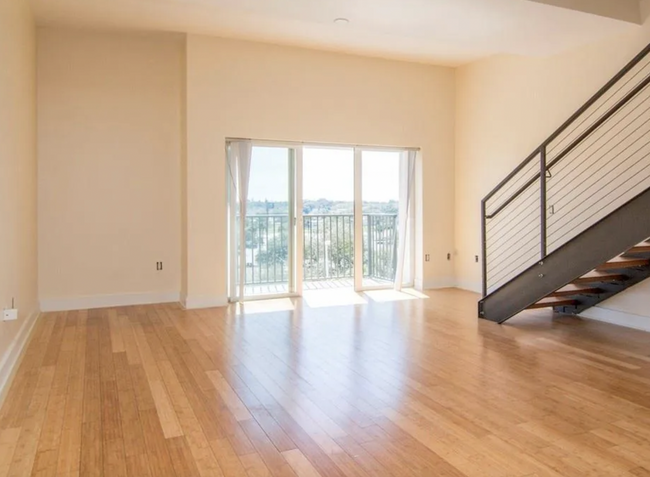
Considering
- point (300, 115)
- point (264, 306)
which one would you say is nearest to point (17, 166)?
point (264, 306)

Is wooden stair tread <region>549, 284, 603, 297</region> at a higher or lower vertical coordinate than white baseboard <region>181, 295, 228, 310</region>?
higher

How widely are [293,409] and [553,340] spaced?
2465 millimetres

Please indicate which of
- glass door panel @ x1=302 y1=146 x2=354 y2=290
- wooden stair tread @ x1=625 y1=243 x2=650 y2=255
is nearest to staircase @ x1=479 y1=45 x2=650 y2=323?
wooden stair tread @ x1=625 y1=243 x2=650 y2=255

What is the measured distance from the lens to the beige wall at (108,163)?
530 centimetres

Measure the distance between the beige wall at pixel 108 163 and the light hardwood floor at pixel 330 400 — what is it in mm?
964

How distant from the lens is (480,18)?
399cm

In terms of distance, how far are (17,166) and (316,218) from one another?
3.51m

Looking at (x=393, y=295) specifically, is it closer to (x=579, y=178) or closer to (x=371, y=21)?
(x=579, y=178)

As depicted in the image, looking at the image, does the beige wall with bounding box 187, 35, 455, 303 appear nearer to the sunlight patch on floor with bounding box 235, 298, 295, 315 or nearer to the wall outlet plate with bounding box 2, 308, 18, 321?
the sunlight patch on floor with bounding box 235, 298, 295, 315

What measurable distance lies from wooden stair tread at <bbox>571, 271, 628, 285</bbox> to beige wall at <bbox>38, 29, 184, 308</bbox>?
4.26 metres

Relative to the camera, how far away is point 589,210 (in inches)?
190

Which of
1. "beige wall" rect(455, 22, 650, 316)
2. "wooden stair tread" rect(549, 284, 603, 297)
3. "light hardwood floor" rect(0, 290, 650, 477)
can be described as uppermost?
"beige wall" rect(455, 22, 650, 316)

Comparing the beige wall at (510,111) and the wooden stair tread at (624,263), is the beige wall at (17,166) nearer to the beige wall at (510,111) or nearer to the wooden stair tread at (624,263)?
the wooden stair tread at (624,263)

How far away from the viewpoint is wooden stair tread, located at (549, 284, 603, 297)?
4.53 metres
